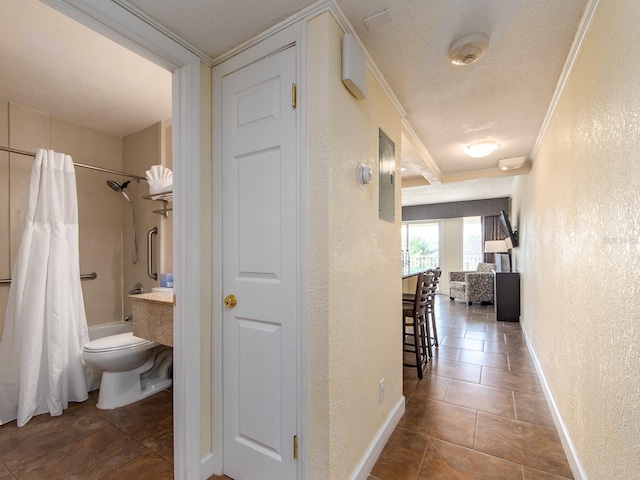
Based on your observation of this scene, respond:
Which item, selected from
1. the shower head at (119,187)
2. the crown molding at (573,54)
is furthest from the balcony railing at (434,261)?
the shower head at (119,187)

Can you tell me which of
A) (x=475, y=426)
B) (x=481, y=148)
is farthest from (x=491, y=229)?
(x=475, y=426)

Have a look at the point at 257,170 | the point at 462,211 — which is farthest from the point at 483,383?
the point at 462,211

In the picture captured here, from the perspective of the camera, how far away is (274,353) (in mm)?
1387

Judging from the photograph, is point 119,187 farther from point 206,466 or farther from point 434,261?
point 434,261

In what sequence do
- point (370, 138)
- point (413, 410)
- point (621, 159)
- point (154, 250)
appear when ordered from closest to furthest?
point (621, 159), point (370, 138), point (413, 410), point (154, 250)

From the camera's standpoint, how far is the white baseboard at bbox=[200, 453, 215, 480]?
1.49 m

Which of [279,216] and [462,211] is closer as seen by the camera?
[279,216]

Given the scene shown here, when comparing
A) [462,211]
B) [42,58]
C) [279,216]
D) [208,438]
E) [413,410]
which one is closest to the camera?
[279,216]

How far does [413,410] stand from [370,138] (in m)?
1.96

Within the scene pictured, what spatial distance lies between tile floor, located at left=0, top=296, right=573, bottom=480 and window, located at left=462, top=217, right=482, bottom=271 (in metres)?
5.44

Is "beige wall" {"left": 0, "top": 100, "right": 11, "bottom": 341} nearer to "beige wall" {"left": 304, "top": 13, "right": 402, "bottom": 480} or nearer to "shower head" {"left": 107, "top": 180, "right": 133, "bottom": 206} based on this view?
"shower head" {"left": 107, "top": 180, "right": 133, "bottom": 206}

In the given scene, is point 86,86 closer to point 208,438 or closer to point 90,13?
point 90,13

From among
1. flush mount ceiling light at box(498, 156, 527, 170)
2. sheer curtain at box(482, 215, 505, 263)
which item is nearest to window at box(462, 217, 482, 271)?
sheer curtain at box(482, 215, 505, 263)

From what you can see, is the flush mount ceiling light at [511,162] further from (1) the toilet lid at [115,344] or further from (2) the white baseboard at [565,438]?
(1) the toilet lid at [115,344]
